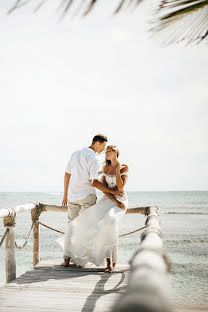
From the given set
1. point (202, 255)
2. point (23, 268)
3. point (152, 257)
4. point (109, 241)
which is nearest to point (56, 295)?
point (109, 241)

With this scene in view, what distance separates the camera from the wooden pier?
108cm

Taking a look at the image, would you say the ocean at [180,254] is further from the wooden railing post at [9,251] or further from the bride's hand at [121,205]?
the wooden railing post at [9,251]

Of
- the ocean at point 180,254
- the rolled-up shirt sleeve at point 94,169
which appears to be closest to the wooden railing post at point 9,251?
the rolled-up shirt sleeve at point 94,169

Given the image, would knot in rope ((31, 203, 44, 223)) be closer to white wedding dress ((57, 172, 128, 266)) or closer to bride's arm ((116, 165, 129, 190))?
white wedding dress ((57, 172, 128, 266))

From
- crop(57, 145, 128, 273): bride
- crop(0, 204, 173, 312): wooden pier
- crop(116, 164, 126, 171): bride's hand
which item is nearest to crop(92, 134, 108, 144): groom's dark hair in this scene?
crop(57, 145, 128, 273): bride

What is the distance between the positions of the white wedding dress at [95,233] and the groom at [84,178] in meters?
0.17

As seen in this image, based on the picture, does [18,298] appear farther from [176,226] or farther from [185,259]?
[176,226]

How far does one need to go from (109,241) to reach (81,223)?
1.84ft

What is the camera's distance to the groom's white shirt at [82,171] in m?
4.84

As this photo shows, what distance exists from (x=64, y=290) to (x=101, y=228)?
117 cm

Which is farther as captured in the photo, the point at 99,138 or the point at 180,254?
the point at 180,254

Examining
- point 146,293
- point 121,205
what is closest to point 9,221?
point 121,205

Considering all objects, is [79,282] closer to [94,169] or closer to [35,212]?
[94,169]

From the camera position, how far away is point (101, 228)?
4672 mm
